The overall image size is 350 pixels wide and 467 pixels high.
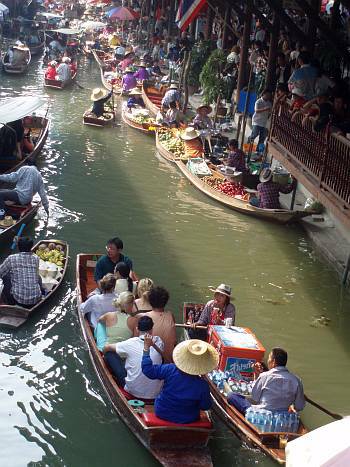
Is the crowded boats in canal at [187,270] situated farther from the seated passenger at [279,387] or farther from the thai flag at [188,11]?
the thai flag at [188,11]

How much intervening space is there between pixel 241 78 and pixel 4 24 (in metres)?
26.5

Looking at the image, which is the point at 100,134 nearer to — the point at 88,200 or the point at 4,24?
the point at 88,200

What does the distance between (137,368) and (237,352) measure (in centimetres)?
132

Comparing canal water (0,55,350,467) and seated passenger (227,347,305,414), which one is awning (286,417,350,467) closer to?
seated passenger (227,347,305,414)

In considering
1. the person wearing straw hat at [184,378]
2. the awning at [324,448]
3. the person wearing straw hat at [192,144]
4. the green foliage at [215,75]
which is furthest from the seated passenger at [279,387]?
the green foliage at [215,75]

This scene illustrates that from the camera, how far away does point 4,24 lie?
41.6 metres

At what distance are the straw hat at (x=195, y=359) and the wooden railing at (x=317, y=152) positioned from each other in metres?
4.52

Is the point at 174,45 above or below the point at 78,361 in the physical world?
above

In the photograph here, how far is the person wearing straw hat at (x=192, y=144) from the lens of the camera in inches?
720

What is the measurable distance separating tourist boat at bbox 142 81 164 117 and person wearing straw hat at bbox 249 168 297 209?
33.0 ft

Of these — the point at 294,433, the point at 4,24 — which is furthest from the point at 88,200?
the point at 4,24

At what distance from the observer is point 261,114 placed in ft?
55.5

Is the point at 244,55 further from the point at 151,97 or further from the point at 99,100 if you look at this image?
the point at 151,97

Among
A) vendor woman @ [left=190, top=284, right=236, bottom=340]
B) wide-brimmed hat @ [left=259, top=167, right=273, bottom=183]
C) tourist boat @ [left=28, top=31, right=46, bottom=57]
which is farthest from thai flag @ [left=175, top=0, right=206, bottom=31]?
tourist boat @ [left=28, top=31, right=46, bottom=57]
